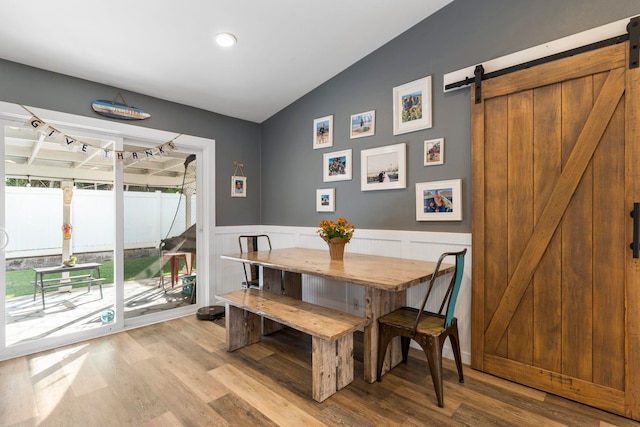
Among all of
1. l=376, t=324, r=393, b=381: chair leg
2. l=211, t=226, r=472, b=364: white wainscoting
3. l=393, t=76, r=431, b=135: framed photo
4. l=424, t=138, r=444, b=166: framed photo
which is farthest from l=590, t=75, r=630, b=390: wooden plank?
l=376, t=324, r=393, b=381: chair leg

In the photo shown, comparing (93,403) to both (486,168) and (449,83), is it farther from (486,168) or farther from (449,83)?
(449,83)

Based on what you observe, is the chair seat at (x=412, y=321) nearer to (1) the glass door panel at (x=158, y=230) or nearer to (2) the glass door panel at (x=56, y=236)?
(1) the glass door panel at (x=158, y=230)

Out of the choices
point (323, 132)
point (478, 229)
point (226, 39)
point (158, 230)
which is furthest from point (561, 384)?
point (158, 230)

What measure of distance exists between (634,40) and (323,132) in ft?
8.12

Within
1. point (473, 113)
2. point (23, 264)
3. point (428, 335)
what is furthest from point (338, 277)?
point (23, 264)

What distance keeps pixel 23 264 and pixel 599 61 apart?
4621 millimetres

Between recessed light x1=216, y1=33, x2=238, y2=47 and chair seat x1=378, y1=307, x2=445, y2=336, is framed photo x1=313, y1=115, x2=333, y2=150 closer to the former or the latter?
recessed light x1=216, y1=33, x2=238, y2=47

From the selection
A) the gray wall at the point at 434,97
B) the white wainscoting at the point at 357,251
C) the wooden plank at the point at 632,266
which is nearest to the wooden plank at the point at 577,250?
the wooden plank at the point at 632,266

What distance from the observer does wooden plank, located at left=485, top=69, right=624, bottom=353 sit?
5.95 feet

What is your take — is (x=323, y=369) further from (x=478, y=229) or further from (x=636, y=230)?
(x=636, y=230)

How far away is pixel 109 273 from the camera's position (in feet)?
10.5

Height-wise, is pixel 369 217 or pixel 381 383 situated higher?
pixel 369 217

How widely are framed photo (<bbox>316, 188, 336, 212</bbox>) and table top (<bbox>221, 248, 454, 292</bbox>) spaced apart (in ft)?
2.08

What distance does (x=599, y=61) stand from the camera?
1.83m
